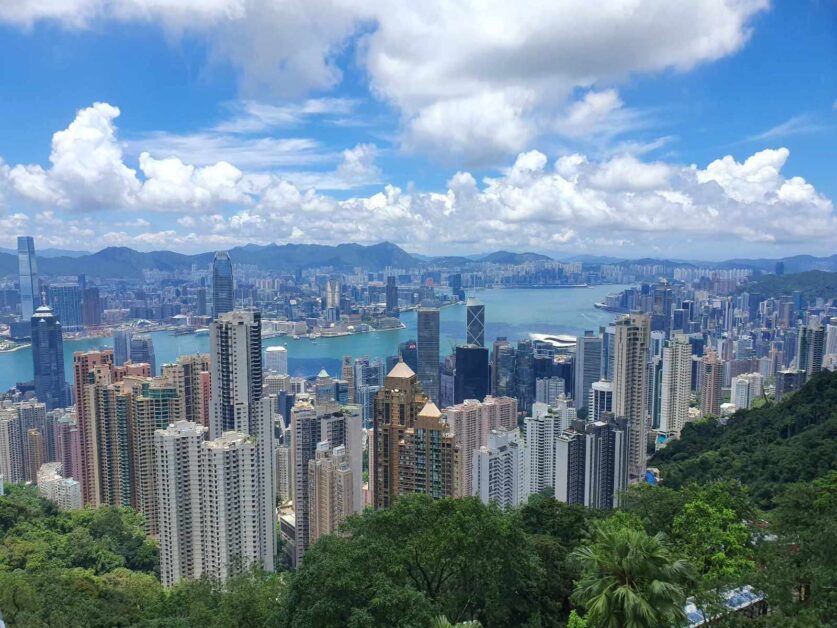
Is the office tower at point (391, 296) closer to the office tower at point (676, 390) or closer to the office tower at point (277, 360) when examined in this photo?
the office tower at point (277, 360)

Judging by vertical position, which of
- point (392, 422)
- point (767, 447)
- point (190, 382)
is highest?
point (392, 422)

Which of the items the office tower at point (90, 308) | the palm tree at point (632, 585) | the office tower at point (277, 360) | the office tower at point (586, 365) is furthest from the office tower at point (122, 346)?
the palm tree at point (632, 585)

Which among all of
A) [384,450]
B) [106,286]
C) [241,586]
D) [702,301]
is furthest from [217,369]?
[702,301]

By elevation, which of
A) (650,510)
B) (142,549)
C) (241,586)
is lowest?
(142,549)

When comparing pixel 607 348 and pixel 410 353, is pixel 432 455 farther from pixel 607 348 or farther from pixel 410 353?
pixel 410 353

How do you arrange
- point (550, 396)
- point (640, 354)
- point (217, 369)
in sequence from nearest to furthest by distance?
1. point (217, 369)
2. point (640, 354)
3. point (550, 396)

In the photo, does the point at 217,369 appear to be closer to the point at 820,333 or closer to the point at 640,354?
the point at 640,354

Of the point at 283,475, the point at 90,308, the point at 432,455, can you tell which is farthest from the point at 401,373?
the point at 90,308

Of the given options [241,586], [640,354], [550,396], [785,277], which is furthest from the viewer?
[785,277]

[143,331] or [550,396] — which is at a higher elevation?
[143,331]
